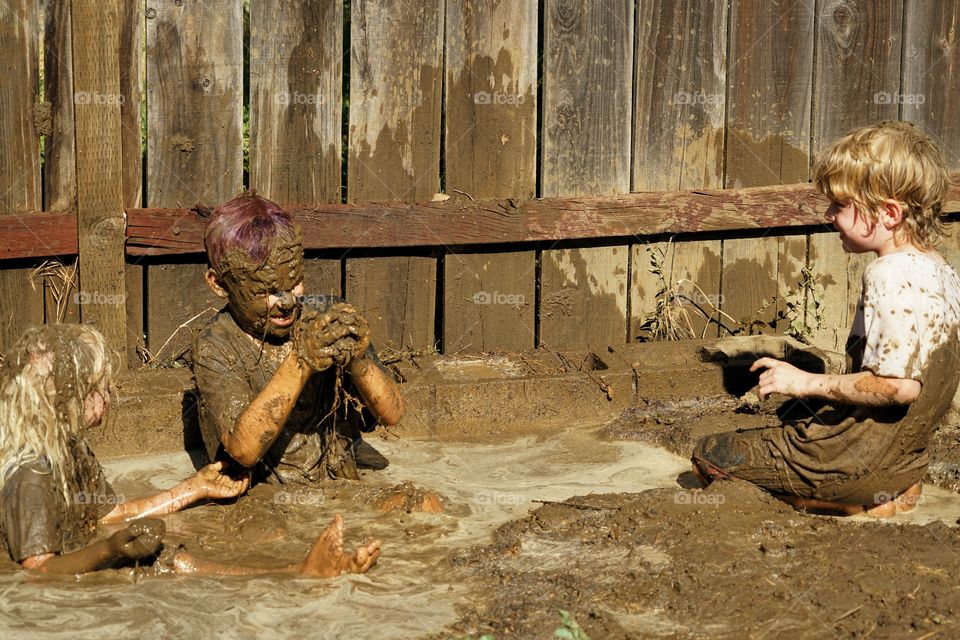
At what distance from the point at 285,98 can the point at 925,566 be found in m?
3.98

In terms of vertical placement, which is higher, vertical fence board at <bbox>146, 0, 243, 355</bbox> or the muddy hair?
vertical fence board at <bbox>146, 0, 243, 355</bbox>

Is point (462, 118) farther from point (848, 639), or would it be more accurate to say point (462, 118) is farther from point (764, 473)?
point (848, 639)

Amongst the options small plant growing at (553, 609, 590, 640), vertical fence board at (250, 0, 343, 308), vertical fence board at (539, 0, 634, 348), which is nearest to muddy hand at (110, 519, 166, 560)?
small plant growing at (553, 609, 590, 640)

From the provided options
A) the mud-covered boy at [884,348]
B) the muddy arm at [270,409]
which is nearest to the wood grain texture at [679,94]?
the mud-covered boy at [884,348]

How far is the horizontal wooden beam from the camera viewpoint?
641 cm

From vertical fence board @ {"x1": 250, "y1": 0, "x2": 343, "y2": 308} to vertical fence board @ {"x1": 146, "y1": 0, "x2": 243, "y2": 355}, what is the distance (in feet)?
0.37

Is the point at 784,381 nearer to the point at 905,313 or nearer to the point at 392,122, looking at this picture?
the point at 905,313

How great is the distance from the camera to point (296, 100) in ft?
21.8

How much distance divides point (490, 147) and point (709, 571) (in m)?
3.22

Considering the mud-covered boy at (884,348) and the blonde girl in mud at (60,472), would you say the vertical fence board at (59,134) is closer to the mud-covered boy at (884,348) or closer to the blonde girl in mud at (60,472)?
the blonde girl in mud at (60,472)

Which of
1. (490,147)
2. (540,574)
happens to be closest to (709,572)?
(540,574)

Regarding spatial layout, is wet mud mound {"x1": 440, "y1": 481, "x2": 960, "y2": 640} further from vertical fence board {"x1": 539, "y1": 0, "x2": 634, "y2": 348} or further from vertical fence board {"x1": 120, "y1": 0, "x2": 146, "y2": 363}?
vertical fence board {"x1": 120, "y1": 0, "x2": 146, "y2": 363}

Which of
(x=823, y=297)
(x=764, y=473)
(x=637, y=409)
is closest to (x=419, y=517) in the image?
(x=764, y=473)

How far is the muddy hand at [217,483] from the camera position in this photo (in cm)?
538
